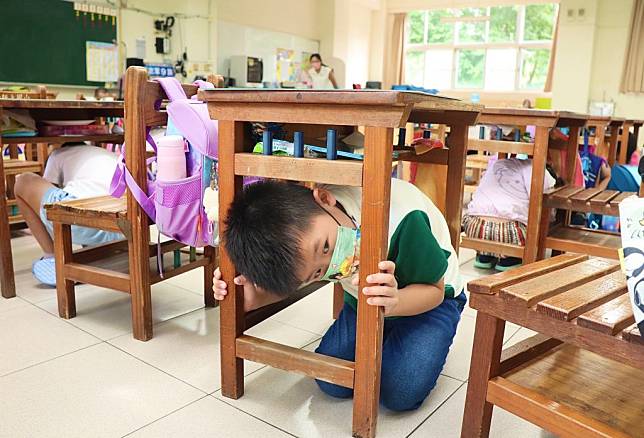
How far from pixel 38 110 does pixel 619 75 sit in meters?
7.95

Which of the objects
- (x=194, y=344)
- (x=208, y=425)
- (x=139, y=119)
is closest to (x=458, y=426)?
(x=208, y=425)

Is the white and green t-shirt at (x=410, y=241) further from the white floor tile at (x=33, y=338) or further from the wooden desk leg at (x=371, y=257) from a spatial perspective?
the white floor tile at (x=33, y=338)

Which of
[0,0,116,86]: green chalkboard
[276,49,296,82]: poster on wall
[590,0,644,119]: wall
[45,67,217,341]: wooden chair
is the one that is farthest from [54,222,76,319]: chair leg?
[590,0,644,119]: wall

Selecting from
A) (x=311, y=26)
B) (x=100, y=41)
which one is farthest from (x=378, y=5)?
(x=100, y=41)

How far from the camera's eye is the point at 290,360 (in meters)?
1.29

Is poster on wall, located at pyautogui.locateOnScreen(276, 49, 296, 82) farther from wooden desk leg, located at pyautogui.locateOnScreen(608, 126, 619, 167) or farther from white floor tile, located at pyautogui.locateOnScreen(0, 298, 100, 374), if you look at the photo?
white floor tile, located at pyautogui.locateOnScreen(0, 298, 100, 374)

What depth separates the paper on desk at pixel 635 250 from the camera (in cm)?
85

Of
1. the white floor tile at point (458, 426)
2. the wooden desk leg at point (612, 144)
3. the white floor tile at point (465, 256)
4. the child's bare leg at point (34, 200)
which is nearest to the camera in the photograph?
the white floor tile at point (458, 426)

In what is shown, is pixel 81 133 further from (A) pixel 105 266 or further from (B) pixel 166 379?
(B) pixel 166 379

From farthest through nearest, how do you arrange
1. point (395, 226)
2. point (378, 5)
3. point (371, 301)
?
point (378, 5)
point (395, 226)
point (371, 301)

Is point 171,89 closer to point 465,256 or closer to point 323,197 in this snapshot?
point 323,197

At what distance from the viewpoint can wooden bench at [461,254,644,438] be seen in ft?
3.08

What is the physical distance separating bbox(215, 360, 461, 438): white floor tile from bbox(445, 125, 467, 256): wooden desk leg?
486mm

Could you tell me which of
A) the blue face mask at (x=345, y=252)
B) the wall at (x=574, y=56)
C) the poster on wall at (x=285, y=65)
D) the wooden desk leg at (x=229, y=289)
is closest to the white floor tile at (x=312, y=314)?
the wooden desk leg at (x=229, y=289)
